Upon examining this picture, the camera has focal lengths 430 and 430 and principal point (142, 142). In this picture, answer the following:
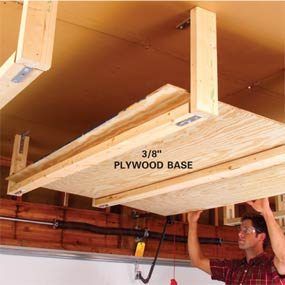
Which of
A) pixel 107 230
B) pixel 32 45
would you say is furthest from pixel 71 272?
pixel 32 45

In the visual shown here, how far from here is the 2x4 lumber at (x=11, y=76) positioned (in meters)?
1.25

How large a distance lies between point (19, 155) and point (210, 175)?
53.7 inches

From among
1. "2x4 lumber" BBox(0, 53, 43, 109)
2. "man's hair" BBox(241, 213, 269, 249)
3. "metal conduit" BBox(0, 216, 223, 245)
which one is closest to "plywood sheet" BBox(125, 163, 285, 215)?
"man's hair" BBox(241, 213, 269, 249)

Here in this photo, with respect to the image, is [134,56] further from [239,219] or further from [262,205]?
[239,219]

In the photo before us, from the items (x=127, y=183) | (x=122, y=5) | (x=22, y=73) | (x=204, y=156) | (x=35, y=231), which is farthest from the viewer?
(x=35, y=231)

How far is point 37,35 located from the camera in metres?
1.25

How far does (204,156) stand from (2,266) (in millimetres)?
1706

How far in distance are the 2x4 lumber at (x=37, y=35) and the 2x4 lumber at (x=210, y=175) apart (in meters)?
1.00

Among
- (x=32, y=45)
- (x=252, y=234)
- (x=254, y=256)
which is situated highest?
(x=32, y=45)

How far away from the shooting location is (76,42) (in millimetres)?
2033

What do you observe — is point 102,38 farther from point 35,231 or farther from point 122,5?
point 35,231

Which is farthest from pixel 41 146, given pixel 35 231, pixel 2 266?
pixel 2 266

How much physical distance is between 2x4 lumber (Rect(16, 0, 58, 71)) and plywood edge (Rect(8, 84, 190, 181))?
0.38 m

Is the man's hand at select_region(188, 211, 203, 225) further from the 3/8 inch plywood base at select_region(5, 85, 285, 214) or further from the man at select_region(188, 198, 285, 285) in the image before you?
the 3/8 inch plywood base at select_region(5, 85, 285, 214)
